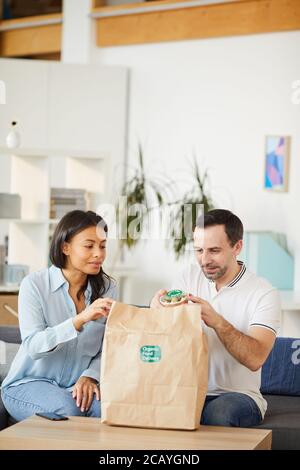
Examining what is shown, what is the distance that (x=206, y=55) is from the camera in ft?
20.3

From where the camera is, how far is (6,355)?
11.2ft

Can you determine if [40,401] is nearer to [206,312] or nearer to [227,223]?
[206,312]

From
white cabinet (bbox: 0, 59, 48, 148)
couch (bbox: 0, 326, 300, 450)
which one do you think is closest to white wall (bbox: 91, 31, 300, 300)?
white cabinet (bbox: 0, 59, 48, 148)

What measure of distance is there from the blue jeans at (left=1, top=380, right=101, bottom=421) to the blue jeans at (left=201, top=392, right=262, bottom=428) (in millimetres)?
328

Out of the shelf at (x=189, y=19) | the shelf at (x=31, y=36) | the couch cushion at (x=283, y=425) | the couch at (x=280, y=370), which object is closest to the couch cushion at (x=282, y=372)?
the couch at (x=280, y=370)

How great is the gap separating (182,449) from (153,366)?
0.24 meters

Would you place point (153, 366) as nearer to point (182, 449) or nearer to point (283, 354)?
point (182, 449)

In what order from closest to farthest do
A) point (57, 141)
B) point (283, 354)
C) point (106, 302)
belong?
point (106, 302) < point (283, 354) < point (57, 141)

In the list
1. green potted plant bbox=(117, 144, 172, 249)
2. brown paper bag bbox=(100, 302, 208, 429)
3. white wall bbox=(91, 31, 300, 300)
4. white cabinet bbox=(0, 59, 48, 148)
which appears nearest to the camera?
brown paper bag bbox=(100, 302, 208, 429)

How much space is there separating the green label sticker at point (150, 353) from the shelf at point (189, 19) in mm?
3711

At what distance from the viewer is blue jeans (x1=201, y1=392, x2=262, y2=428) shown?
265cm

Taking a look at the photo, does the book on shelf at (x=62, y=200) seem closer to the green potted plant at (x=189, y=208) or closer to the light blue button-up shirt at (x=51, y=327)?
the green potted plant at (x=189, y=208)

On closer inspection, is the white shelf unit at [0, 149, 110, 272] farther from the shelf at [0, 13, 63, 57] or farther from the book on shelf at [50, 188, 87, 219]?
the shelf at [0, 13, 63, 57]

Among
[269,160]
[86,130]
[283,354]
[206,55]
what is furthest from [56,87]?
[283,354]
